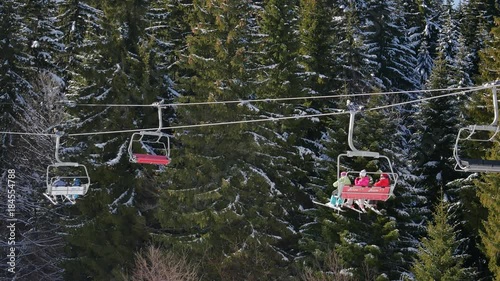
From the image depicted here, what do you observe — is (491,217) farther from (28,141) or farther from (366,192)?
(28,141)

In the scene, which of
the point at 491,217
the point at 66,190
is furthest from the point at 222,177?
the point at 66,190

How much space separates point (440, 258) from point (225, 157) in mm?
9460

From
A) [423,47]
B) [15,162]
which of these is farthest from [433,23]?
[15,162]

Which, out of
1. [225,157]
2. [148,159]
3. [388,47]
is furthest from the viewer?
[388,47]

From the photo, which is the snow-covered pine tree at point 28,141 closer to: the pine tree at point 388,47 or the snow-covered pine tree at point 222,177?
the snow-covered pine tree at point 222,177

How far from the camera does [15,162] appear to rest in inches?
1403

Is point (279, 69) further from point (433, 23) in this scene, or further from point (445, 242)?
point (433, 23)

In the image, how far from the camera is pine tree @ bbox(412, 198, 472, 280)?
29094 millimetres

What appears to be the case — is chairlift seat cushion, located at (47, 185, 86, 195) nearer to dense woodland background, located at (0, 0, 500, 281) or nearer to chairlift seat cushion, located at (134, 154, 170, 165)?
chairlift seat cushion, located at (134, 154, 170, 165)

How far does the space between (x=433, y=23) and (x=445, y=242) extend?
2878cm

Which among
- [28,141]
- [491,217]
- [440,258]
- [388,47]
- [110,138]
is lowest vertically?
[440,258]

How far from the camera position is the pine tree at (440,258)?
29.1 m

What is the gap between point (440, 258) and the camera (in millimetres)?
29312

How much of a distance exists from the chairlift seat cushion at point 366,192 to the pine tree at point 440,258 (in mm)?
14029
